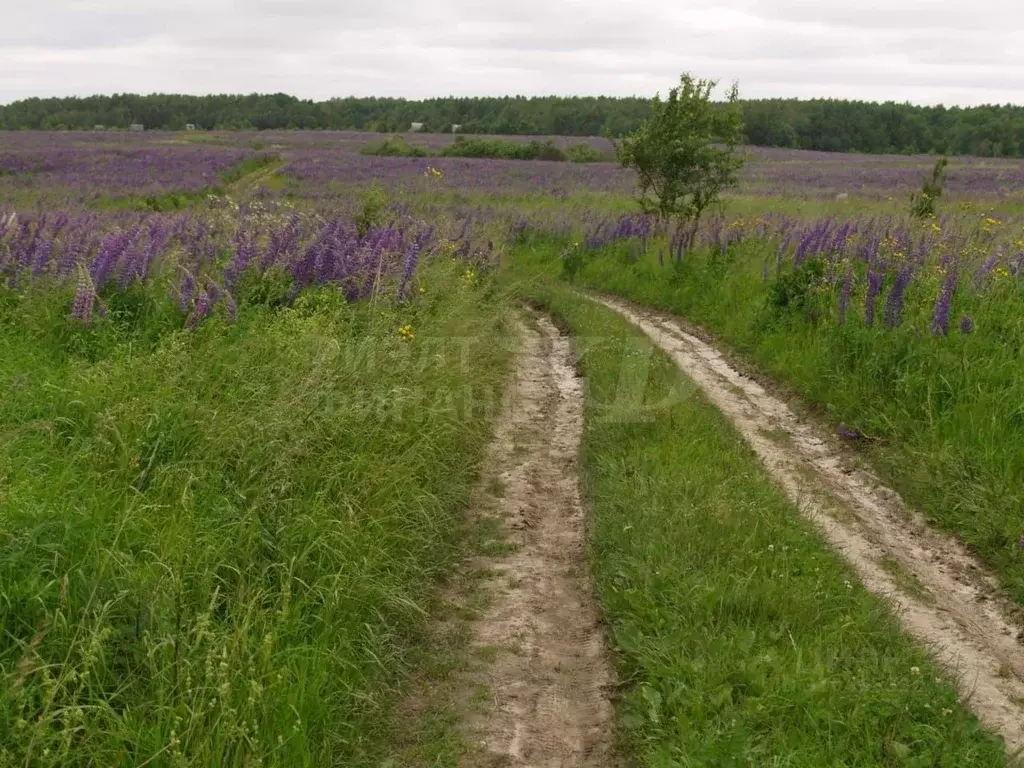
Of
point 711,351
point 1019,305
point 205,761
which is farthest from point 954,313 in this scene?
point 205,761

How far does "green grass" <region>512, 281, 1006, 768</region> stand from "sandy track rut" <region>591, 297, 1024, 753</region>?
218 millimetres

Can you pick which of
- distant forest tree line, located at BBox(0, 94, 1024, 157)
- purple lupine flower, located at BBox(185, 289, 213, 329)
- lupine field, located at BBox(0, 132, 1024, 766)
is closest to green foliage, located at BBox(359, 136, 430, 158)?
distant forest tree line, located at BBox(0, 94, 1024, 157)

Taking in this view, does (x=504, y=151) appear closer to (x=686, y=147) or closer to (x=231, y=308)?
(x=686, y=147)

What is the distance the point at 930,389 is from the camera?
824cm

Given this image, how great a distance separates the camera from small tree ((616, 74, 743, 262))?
1722 centimetres

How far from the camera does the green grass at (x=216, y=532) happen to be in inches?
142

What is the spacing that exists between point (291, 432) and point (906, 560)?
13.9 feet

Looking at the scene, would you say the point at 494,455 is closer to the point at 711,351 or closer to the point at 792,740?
the point at 792,740

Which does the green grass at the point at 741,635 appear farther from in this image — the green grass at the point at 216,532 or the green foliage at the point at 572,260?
the green foliage at the point at 572,260

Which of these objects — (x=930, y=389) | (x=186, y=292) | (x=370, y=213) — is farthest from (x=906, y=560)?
(x=370, y=213)

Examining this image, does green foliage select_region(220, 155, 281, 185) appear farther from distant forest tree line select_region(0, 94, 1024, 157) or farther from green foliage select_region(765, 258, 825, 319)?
distant forest tree line select_region(0, 94, 1024, 157)

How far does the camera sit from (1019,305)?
969 centimetres

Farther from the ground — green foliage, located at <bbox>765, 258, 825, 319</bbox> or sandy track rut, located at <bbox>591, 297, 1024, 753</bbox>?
green foliage, located at <bbox>765, 258, 825, 319</bbox>

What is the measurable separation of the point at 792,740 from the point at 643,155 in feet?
51.5
